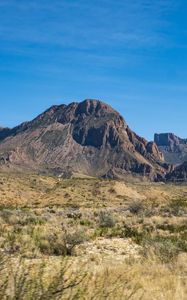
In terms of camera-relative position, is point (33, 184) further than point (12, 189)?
Yes

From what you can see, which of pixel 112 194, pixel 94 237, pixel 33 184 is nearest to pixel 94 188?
pixel 112 194

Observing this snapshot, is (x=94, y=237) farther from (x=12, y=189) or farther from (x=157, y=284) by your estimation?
(x=12, y=189)

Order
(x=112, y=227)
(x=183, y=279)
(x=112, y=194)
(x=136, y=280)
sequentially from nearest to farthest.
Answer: (x=136, y=280)
(x=183, y=279)
(x=112, y=227)
(x=112, y=194)

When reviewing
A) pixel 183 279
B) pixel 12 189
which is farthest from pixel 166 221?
pixel 12 189

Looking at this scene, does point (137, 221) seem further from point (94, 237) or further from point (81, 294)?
point (81, 294)

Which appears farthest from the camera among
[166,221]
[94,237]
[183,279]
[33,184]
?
[33,184]

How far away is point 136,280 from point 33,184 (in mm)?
106914

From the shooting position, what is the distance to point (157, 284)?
9.49m

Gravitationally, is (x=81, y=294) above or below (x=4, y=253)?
below

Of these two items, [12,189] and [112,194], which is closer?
[12,189]

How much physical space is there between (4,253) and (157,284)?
3.96 m

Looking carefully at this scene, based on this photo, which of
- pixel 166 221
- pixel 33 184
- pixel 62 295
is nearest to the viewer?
pixel 62 295

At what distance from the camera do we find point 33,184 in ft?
376

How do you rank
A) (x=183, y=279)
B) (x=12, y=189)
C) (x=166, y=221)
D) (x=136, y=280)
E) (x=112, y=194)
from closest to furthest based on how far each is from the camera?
(x=136, y=280) < (x=183, y=279) < (x=166, y=221) < (x=12, y=189) < (x=112, y=194)
